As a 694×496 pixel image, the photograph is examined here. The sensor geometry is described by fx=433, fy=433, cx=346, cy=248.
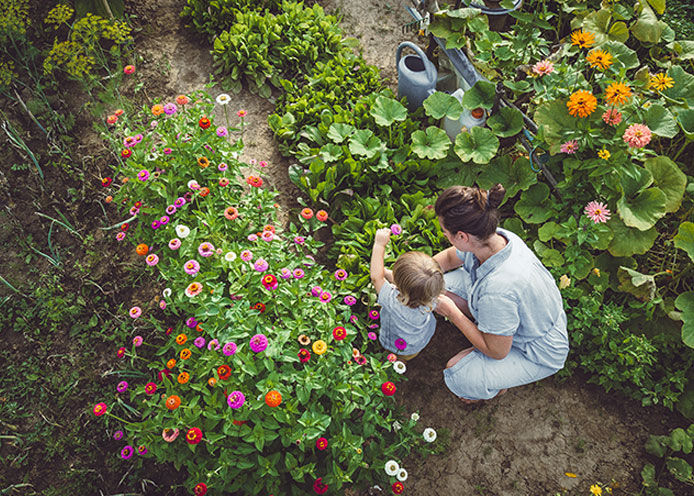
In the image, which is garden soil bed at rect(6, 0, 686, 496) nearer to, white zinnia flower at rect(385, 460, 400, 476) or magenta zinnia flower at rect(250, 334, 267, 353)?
white zinnia flower at rect(385, 460, 400, 476)

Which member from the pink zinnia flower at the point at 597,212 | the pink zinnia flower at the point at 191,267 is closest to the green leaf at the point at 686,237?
the pink zinnia flower at the point at 597,212

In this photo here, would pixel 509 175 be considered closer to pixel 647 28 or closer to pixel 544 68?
pixel 544 68

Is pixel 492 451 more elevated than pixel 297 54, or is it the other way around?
pixel 297 54

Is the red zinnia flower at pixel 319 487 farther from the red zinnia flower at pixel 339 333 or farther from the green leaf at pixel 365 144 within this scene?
the green leaf at pixel 365 144

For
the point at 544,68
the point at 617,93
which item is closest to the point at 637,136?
the point at 617,93

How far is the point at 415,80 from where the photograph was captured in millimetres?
3529

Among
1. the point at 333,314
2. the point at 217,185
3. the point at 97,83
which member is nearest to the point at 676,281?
the point at 333,314

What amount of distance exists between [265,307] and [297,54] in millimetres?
2745

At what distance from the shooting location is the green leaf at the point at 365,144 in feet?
10.7

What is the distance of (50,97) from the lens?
3.87m

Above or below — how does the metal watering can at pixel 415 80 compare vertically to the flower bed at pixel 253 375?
above

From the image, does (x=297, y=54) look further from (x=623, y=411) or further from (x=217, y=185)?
(x=623, y=411)

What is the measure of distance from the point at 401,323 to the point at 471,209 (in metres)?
0.73

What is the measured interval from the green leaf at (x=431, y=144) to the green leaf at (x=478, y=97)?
0.93 ft
